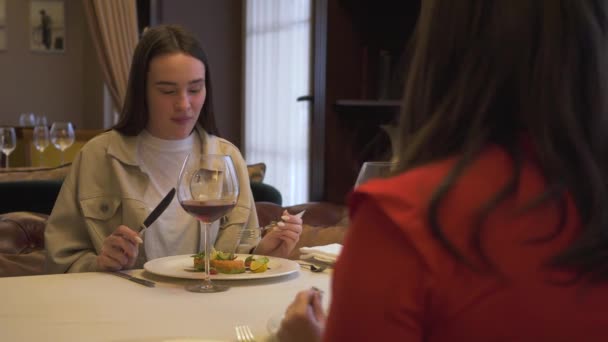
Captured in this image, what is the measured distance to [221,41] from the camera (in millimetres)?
6020

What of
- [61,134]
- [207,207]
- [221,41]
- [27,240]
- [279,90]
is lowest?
[27,240]

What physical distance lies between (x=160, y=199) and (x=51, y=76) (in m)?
8.03

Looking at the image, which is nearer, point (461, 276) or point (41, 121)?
point (461, 276)

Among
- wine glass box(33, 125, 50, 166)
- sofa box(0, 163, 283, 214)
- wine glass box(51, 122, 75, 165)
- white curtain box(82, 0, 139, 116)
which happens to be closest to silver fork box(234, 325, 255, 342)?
sofa box(0, 163, 283, 214)

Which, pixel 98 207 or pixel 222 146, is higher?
pixel 222 146

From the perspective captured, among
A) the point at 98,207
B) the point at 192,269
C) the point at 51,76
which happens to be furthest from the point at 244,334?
the point at 51,76

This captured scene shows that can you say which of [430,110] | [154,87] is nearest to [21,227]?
[154,87]

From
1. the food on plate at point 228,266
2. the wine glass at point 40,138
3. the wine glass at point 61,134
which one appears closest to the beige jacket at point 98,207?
the food on plate at point 228,266

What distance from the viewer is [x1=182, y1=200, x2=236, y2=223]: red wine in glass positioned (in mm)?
1447

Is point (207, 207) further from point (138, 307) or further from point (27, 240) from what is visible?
point (27, 240)

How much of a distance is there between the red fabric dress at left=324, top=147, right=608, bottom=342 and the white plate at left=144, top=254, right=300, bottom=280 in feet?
2.87

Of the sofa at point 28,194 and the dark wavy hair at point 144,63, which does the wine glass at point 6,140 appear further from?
the dark wavy hair at point 144,63

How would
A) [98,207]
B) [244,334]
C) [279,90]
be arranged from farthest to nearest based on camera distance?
[279,90], [98,207], [244,334]

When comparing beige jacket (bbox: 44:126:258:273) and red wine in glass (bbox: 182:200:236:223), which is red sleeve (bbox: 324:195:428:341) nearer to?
red wine in glass (bbox: 182:200:236:223)
